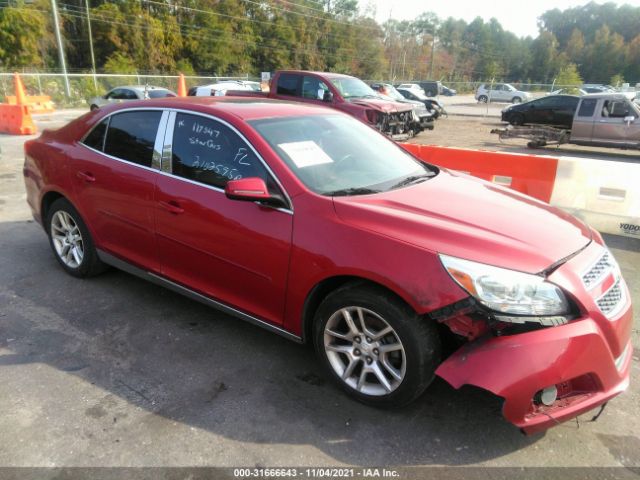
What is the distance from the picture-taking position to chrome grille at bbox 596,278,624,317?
2393mm

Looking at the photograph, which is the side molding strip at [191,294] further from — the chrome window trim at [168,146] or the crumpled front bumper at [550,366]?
the crumpled front bumper at [550,366]

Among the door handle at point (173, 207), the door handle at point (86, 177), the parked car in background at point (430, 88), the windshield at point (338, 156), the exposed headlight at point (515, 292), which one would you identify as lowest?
the parked car in background at point (430, 88)

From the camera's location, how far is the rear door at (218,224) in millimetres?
2936

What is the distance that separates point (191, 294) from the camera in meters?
3.48

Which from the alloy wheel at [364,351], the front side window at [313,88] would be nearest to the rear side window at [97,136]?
the alloy wheel at [364,351]

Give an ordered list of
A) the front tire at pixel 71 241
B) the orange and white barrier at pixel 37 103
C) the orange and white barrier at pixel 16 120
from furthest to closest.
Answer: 1. the orange and white barrier at pixel 37 103
2. the orange and white barrier at pixel 16 120
3. the front tire at pixel 71 241

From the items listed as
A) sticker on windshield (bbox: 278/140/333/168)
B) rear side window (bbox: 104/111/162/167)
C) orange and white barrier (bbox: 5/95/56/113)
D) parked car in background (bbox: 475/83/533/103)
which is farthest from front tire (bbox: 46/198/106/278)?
parked car in background (bbox: 475/83/533/103)

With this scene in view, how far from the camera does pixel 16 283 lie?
4355mm

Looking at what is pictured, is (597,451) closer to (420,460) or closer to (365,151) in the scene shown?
(420,460)

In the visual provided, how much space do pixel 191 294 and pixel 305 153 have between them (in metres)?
1.30

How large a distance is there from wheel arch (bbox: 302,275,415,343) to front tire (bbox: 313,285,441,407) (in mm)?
28

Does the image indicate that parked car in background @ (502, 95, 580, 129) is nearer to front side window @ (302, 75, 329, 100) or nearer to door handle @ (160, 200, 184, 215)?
front side window @ (302, 75, 329, 100)

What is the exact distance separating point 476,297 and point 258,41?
6956 centimetres

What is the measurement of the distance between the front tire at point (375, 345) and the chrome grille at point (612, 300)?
819 mm
